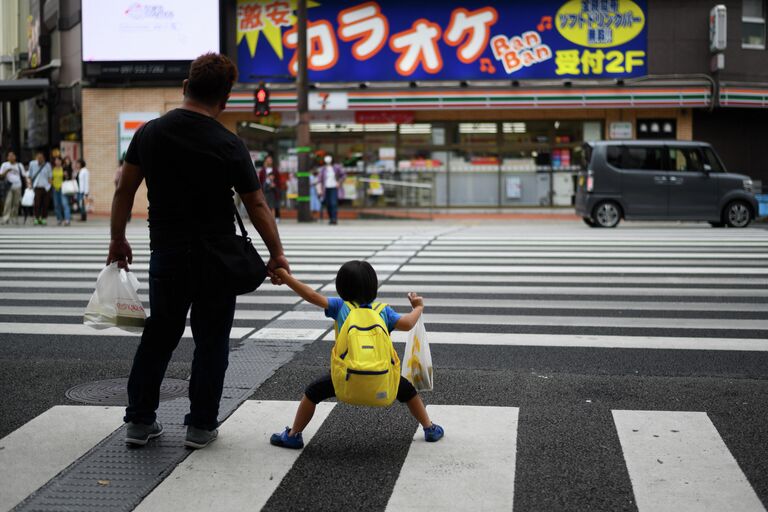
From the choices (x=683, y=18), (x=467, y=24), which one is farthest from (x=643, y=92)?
(x=467, y=24)

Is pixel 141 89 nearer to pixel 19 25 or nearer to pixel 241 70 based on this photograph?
pixel 241 70

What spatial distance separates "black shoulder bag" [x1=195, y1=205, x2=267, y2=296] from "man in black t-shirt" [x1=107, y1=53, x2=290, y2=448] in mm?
37

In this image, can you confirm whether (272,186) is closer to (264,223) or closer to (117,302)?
(117,302)

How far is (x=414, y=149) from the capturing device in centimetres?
2808

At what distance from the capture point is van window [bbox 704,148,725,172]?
65.9 feet

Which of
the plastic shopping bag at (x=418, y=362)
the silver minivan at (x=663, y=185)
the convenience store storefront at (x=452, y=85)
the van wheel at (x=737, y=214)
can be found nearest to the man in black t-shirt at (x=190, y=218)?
the plastic shopping bag at (x=418, y=362)

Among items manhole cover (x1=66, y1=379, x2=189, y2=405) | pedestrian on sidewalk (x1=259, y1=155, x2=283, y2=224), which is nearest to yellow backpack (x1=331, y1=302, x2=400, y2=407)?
manhole cover (x1=66, y1=379, x2=189, y2=405)

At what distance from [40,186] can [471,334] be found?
18.0 metres

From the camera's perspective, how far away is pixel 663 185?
785 inches

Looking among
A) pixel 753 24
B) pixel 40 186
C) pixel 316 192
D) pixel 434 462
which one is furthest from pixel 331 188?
pixel 434 462

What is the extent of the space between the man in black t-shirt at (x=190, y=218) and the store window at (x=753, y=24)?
26252 mm

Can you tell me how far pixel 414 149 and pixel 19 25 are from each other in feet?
70.3

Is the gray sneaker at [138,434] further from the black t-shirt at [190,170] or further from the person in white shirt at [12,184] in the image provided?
the person in white shirt at [12,184]

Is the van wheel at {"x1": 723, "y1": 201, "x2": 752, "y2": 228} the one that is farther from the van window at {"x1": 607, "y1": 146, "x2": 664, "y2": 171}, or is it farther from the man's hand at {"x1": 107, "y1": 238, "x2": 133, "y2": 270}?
the man's hand at {"x1": 107, "y1": 238, "x2": 133, "y2": 270}
